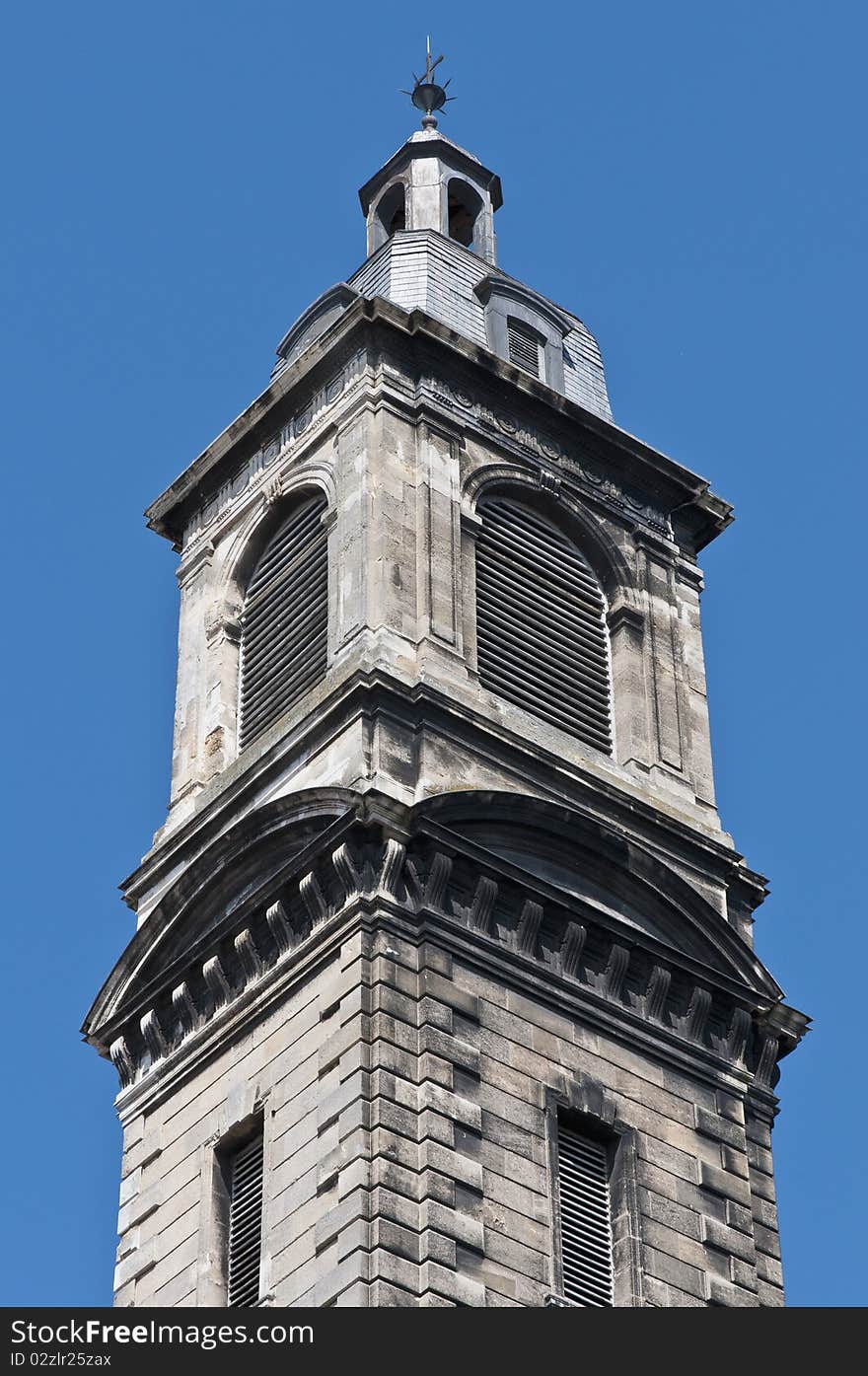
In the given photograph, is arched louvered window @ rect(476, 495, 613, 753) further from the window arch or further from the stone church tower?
the window arch

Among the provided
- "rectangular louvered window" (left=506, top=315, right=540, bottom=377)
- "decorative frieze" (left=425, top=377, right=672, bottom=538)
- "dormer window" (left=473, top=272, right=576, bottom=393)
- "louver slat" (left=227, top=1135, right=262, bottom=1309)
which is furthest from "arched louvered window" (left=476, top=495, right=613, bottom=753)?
"louver slat" (left=227, top=1135, right=262, bottom=1309)

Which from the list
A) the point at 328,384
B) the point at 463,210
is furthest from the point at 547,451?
the point at 463,210

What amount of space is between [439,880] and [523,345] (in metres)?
15.8

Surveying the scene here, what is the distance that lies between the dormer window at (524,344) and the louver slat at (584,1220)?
698 inches

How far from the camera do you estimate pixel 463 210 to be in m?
74.2

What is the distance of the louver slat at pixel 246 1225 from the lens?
5366cm

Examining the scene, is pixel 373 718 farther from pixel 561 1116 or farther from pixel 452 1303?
pixel 452 1303

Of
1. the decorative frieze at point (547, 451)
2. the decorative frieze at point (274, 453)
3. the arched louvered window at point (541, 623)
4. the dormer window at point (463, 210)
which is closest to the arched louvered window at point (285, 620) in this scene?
the decorative frieze at point (274, 453)

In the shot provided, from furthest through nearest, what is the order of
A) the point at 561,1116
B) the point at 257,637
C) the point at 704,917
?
the point at 257,637, the point at 704,917, the point at 561,1116

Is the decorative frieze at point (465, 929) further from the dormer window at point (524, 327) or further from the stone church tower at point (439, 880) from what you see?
the dormer window at point (524, 327)

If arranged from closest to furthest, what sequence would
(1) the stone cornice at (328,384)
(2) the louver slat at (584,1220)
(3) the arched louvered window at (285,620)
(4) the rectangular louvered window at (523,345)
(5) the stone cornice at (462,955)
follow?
(2) the louver slat at (584,1220)
(5) the stone cornice at (462,955)
(3) the arched louvered window at (285,620)
(1) the stone cornice at (328,384)
(4) the rectangular louvered window at (523,345)

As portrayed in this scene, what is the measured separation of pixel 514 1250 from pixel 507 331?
21384 mm
